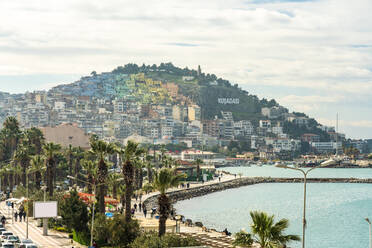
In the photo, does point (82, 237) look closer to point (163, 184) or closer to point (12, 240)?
point (12, 240)

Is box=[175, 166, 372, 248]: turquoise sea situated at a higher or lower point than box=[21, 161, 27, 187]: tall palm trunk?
lower

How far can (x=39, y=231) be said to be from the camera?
63000mm

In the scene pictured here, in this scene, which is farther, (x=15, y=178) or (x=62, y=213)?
(x=15, y=178)

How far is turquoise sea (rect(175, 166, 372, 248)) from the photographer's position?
278 ft

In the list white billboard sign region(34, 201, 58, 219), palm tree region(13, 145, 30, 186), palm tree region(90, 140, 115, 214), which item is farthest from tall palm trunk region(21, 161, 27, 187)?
white billboard sign region(34, 201, 58, 219)

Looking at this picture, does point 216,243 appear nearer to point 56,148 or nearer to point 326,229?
point 56,148

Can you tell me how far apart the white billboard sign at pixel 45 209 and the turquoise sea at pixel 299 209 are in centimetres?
2559

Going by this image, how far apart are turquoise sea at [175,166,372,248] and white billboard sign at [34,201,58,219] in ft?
84.0

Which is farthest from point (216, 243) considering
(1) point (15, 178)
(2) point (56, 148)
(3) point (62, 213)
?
(1) point (15, 178)

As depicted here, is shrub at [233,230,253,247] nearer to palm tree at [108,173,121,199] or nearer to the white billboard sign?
the white billboard sign

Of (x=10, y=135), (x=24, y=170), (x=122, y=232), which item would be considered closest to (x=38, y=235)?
(x=122, y=232)

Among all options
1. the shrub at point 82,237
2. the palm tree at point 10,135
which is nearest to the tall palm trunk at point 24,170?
the palm tree at point 10,135

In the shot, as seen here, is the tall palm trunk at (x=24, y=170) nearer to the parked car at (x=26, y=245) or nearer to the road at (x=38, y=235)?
the road at (x=38, y=235)

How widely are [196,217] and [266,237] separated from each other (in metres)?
59.6
